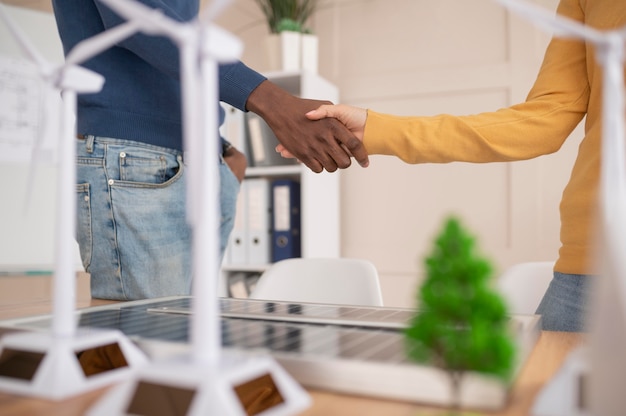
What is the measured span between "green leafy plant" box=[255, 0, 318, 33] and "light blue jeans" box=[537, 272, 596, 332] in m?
1.87

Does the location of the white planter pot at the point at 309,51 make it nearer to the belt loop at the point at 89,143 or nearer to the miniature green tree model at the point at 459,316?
the belt loop at the point at 89,143

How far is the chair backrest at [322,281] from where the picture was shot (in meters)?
1.64

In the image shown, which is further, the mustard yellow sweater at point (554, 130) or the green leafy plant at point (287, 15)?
the green leafy plant at point (287, 15)

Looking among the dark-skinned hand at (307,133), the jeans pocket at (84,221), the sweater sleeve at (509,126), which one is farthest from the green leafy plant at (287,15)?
the jeans pocket at (84,221)

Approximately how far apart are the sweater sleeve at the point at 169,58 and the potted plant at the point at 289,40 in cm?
152

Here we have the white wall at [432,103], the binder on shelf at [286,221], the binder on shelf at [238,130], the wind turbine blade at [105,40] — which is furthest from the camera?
the binder on shelf at [238,130]

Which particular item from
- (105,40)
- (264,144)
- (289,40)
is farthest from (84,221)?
(289,40)

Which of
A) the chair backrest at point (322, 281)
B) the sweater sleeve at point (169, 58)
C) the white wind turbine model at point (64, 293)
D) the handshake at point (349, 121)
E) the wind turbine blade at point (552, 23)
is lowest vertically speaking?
the chair backrest at point (322, 281)

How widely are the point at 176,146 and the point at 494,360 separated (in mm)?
1092

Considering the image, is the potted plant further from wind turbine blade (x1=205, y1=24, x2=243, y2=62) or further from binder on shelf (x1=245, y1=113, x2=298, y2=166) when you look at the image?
wind turbine blade (x1=205, y1=24, x2=243, y2=62)

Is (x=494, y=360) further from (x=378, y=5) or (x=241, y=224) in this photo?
(x=378, y=5)

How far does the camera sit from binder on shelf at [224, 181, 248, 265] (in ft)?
9.00

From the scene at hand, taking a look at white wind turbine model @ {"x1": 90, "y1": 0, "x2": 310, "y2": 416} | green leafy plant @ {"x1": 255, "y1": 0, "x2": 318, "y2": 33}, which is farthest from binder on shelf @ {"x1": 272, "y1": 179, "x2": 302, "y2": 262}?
white wind turbine model @ {"x1": 90, "y1": 0, "x2": 310, "y2": 416}

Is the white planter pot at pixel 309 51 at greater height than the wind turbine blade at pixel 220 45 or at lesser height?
greater
